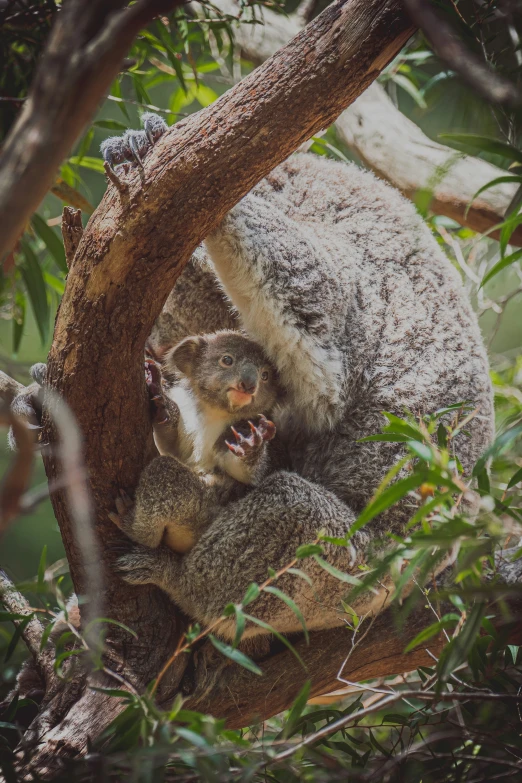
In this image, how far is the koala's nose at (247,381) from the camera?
2.97m

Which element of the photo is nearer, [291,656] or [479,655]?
[479,655]

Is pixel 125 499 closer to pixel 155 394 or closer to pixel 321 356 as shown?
pixel 155 394

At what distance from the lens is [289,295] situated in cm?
298

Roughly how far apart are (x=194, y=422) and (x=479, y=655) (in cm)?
Result: 150

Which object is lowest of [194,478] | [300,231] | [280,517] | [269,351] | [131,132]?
[280,517]

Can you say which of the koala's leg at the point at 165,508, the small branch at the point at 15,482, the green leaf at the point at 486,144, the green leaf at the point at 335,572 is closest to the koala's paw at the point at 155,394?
the koala's leg at the point at 165,508

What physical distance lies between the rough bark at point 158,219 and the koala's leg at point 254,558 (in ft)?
1.09

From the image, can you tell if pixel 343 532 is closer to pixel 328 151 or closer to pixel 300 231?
pixel 300 231

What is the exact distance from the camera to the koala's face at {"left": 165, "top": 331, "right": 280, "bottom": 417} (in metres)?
3.00

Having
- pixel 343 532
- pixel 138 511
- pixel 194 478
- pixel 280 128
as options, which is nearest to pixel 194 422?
pixel 194 478

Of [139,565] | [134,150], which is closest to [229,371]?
[139,565]

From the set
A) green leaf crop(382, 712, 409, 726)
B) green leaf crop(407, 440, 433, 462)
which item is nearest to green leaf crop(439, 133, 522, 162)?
green leaf crop(407, 440, 433, 462)

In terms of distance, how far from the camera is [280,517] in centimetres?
277

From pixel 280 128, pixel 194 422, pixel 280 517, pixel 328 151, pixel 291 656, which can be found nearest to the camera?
pixel 280 128
